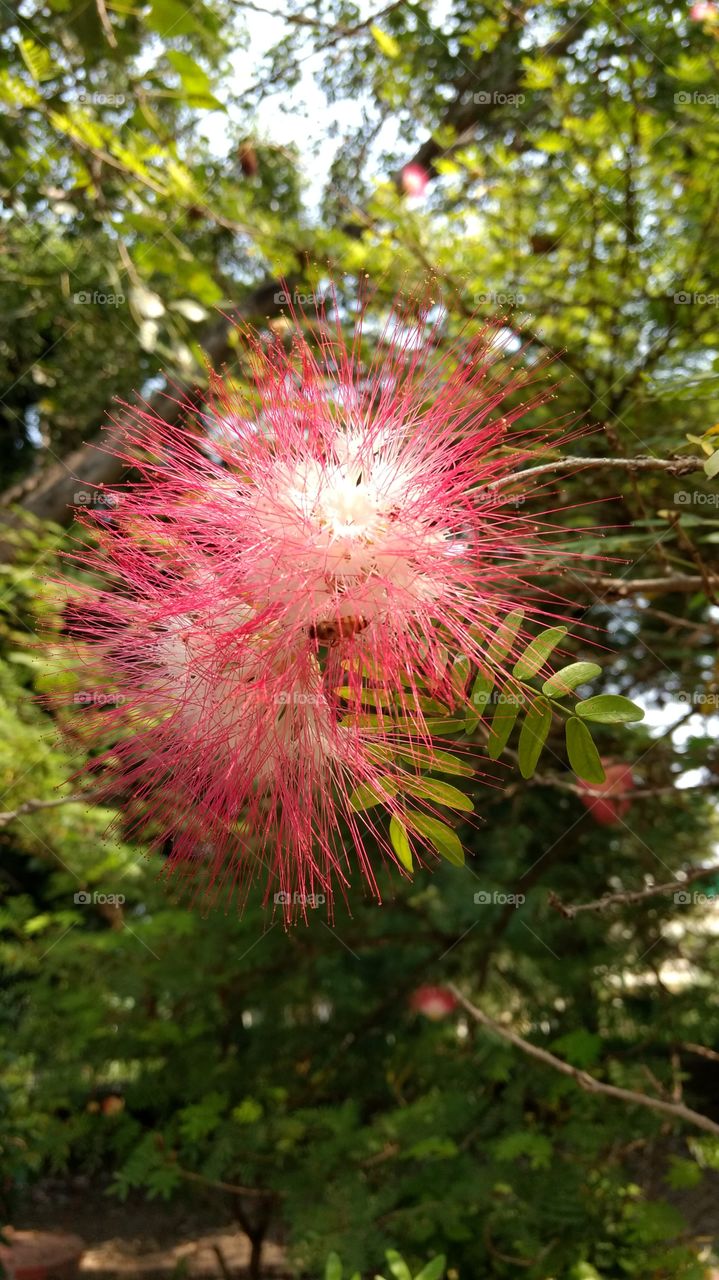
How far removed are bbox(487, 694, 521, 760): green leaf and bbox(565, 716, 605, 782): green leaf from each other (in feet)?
0.34

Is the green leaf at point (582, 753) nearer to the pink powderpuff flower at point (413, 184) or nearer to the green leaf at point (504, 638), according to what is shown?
the green leaf at point (504, 638)

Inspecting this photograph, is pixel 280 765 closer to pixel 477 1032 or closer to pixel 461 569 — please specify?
pixel 461 569

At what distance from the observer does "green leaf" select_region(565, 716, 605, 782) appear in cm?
140

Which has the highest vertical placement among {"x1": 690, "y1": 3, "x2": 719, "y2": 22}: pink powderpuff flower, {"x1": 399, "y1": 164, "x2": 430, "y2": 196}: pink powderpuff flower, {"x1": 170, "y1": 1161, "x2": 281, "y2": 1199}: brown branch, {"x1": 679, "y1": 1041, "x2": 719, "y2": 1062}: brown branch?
{"x1": 690, "y1": 3, "x2": 719, "y2": 22}: pink powderpuff flower

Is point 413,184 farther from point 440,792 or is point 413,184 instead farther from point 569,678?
point 440,792

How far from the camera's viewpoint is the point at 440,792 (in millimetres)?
1380

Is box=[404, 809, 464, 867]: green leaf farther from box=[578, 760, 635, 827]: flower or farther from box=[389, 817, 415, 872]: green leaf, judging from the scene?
box=[578, 760, 635, 827]: flower

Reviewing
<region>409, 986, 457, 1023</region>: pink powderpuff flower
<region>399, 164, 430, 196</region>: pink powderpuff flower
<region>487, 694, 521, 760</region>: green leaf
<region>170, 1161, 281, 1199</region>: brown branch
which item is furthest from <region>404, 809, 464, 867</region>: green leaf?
<region>399, 164, 430, 196</region>: pink powderpuff flower

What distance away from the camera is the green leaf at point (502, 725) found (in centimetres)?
134

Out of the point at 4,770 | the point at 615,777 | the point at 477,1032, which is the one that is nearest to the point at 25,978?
the point at 4,770

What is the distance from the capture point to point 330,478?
131 centimetres

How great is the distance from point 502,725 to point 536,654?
12 centimetres

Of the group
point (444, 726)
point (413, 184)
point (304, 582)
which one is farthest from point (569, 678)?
point (413, 184)

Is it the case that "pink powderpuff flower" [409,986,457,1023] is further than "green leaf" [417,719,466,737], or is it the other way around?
"pink powderpuff flower" [409,986,457,1023]
